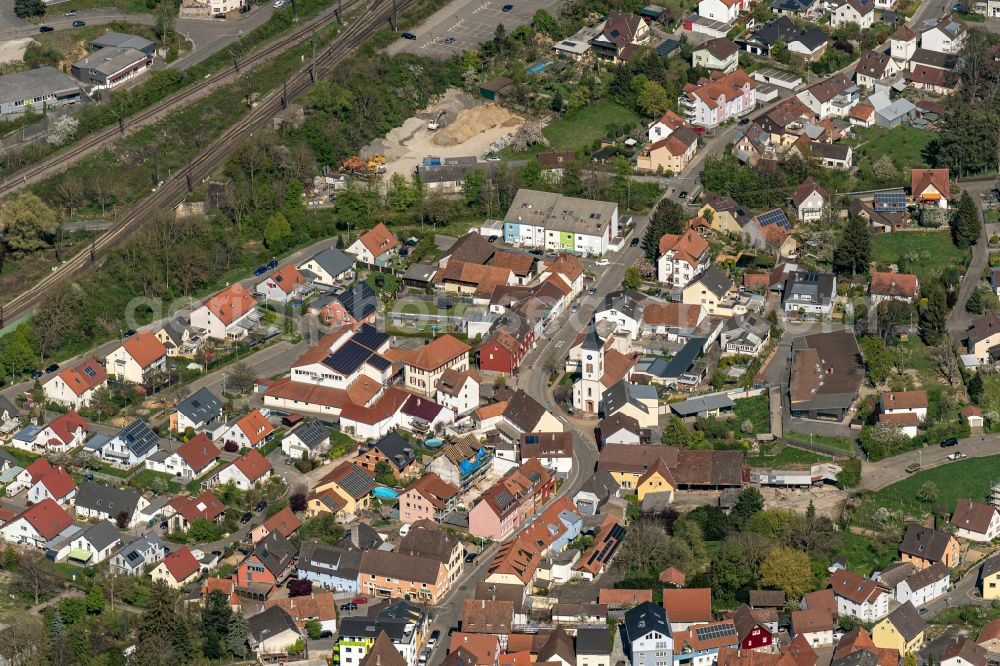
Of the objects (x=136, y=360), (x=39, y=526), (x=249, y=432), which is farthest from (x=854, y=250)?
(x=39, y=526)

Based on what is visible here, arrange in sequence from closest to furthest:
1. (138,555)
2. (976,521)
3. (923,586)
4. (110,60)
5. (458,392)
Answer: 1. (923,586)
2. (138,555)
3. (976,521)
4. (458,392)
5. (110,60)

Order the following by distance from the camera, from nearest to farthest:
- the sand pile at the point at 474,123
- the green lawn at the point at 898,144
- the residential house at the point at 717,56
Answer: the green lawn at the point at 898,144 → the sand pile at the point at 474,123 → the residential house at the point at 717,56

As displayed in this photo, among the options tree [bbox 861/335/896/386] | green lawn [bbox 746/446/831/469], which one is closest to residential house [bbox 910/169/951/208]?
tree [bbox 861/335/896/386]

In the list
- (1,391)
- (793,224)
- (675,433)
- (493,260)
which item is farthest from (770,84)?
(1,391)

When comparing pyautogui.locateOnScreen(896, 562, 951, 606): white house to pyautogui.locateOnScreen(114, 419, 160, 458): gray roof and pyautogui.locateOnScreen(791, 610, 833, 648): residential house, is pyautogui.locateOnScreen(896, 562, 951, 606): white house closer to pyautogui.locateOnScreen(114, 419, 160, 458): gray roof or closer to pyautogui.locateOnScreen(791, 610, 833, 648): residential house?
pyautogui.locateOnScreen(791, 610, 833, 648): residential house

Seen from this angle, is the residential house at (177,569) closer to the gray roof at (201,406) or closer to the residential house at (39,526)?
the residential house at (39,526)

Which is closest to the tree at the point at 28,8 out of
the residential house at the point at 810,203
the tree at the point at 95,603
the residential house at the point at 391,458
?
the residential house at the point at 391,458

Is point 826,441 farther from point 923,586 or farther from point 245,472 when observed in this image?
point 245,472
